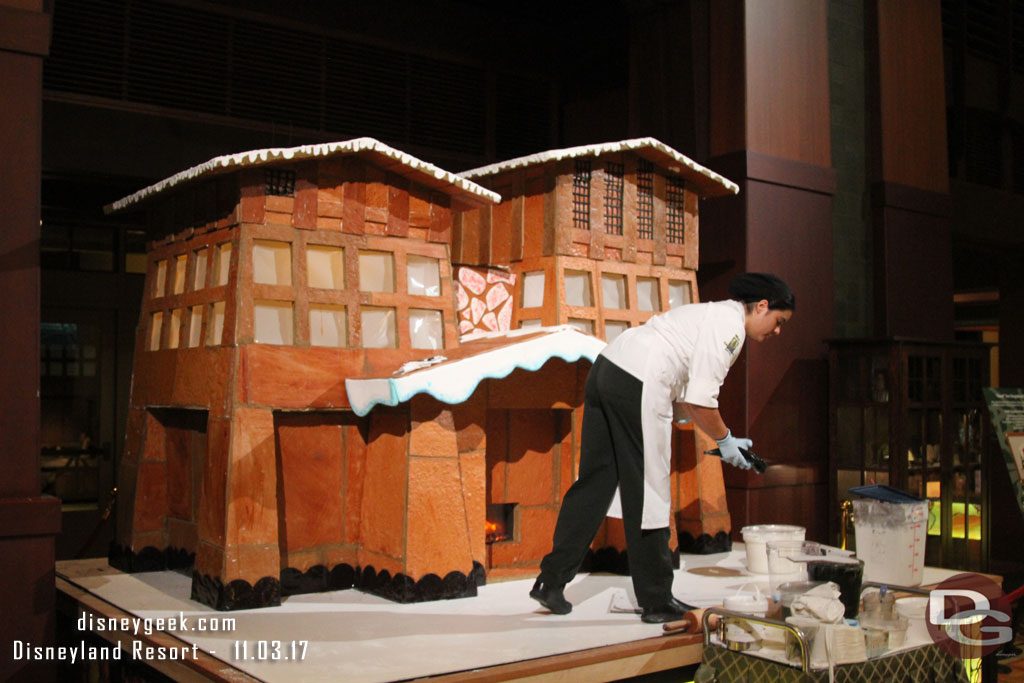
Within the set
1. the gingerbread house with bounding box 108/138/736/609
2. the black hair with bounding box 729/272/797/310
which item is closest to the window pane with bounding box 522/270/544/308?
the gingerbread house with bounding box 108/138/736/609

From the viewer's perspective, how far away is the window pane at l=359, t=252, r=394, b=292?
476 centimetres

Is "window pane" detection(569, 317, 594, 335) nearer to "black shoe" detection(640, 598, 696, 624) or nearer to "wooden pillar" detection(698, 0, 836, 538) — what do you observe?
"wooden pillar" detection(698, 0, 836, 538)

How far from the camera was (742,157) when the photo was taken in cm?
659

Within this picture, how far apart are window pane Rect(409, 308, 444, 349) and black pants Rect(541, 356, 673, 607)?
38.2 inches

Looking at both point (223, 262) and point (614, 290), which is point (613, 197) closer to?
point (614, 290)

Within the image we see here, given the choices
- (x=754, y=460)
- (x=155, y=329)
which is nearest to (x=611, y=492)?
(x=754, y=460)

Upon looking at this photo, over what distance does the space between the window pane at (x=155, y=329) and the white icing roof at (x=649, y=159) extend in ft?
6.40

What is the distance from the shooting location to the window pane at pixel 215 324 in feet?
15.1

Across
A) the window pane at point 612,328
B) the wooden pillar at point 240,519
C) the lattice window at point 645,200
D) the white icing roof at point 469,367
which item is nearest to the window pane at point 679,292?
the lattice window at point 645,200

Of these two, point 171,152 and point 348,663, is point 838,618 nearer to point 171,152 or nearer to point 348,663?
point 348,663

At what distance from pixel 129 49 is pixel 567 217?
10.4 ft

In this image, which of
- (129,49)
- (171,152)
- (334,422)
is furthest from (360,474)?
(129,49)

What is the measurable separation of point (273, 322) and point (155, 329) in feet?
3.75

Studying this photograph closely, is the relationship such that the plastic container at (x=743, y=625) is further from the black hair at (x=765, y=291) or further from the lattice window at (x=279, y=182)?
the lattice window at (x=279, y=182)
